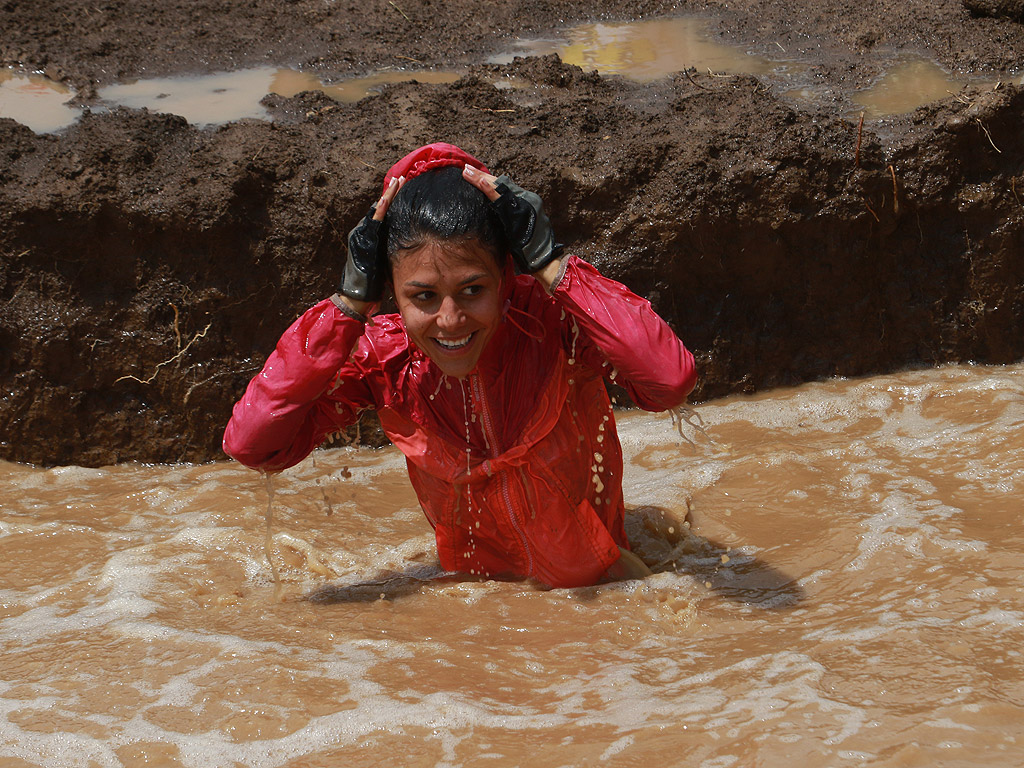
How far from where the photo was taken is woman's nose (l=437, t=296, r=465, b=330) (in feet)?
8.52

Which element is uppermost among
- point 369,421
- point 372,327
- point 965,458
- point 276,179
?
point 276,179

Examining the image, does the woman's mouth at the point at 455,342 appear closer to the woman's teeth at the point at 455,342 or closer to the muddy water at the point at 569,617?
the woman's teeth at the point at 455,342

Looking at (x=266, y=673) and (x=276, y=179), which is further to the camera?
(x=276, y=179)

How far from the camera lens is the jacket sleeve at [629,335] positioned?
262cm

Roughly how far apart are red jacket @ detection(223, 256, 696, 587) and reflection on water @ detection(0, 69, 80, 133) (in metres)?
2.86

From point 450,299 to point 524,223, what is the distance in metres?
0.28

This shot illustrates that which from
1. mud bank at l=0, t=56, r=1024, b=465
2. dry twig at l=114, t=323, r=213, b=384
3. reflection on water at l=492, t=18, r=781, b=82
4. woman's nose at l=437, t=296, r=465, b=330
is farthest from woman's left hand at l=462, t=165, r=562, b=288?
reflection on water at l=492, t=18, r=781, b=82

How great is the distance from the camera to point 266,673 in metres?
2.60

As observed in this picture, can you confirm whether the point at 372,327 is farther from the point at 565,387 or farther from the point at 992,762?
the point at 992,762

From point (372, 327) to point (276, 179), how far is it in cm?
159

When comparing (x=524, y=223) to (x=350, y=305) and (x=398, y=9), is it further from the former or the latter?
(x=398, y=9)

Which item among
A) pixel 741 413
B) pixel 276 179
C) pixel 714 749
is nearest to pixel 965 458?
pixel 741 413

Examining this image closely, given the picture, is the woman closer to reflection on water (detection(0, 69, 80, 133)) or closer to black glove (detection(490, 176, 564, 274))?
black glove (detection(490, 176, 564, 274))

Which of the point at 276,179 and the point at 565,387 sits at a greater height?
the point at 276,179
